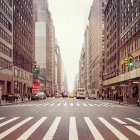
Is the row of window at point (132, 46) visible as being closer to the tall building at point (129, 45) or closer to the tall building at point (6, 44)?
the tall building at point (129, 45)

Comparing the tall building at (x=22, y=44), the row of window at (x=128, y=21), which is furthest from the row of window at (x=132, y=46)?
the tall building at (x=22, y=44)

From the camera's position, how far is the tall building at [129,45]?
6438 centimetres

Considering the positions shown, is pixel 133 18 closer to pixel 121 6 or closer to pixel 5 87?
pixel 121 6

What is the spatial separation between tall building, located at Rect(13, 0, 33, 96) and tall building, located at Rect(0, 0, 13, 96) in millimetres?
3525

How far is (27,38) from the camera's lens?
117 m

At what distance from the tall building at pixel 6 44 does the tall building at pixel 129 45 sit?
25.4 metres

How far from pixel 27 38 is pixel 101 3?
43.7 metres

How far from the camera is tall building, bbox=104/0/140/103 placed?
211 feet

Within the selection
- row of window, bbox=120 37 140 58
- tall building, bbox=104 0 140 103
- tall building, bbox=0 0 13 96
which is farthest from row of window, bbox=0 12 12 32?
row of window, bbox=120 37 140 58

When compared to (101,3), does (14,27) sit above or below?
below

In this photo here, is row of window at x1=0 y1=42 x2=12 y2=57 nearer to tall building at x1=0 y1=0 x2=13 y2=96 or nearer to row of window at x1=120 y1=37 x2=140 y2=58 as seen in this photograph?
tall building at x1=0 y1=0 x2=13 y2=96

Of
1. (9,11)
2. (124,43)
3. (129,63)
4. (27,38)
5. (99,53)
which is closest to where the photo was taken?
(129,63)

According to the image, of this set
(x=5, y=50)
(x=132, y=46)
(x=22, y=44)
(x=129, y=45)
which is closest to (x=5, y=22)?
(x=5, y=50)

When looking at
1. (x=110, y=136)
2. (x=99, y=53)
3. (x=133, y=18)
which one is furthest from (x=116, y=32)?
(x=110, y=136)
